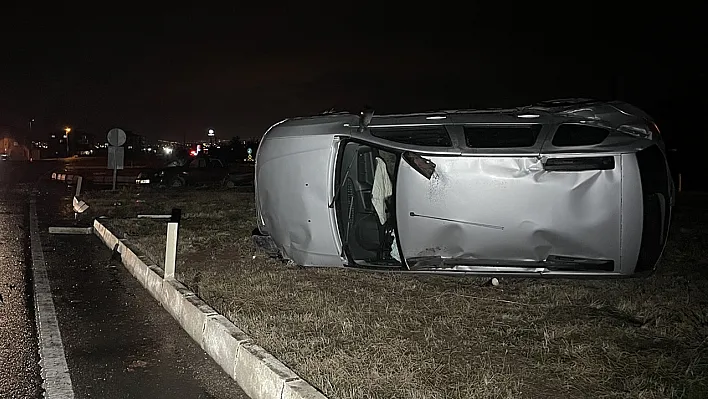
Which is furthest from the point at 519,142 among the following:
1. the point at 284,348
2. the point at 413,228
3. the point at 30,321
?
the point at 30,321

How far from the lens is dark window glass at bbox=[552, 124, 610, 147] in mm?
6574

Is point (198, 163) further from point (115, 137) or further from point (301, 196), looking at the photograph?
point (301, 196)

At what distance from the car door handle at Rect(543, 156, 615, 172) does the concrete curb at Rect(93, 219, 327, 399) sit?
130 inches

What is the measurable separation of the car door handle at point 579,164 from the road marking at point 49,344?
4560mm

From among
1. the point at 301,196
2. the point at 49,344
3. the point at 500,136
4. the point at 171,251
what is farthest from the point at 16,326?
the point at 500,136

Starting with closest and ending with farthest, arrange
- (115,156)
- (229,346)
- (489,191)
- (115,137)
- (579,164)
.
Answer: (229,346) < (579,164) < (489,191) < (115,137) < (115,156)

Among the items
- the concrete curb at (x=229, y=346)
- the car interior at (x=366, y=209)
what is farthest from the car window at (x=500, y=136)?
the concrete curb at (x=229, y=346)

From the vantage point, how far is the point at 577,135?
6.69 meters

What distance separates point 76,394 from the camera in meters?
4.60

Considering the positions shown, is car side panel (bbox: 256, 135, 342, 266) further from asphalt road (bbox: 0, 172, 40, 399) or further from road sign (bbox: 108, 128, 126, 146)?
road sign (bbox: 108, 128, 126, 146)

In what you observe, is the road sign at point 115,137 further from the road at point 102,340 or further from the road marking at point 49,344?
the road marking at point 49,344

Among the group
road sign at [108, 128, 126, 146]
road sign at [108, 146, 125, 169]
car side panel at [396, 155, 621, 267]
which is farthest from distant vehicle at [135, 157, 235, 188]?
car side panel at [396, 155, 621, 267]

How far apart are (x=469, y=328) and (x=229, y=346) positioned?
6.50 ft

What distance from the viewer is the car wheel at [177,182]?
26906 millimetres
